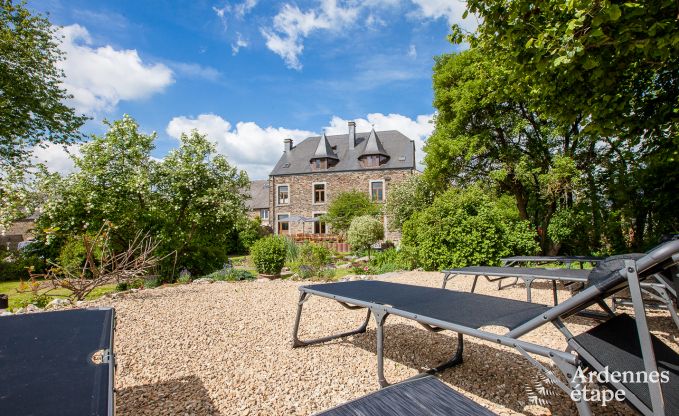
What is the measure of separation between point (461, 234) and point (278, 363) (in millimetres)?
6264

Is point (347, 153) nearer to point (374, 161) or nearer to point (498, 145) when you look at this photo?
point (374, 161)

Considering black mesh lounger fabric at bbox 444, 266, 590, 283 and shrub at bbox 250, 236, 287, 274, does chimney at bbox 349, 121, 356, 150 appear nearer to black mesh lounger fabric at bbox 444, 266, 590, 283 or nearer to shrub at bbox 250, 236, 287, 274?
shrub at bbox 250, 236, 287, 274

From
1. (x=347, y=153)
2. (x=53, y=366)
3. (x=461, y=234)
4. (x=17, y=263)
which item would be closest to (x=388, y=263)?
(x=461, y=234)

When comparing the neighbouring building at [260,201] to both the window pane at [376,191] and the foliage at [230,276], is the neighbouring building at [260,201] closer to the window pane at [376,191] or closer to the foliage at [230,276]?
the window pane at [376,191]

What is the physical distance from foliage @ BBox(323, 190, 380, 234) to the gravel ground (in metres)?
17.4

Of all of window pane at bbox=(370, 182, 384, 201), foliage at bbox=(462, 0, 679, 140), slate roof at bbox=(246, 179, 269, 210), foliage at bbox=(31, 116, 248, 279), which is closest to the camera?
foliage at bbox=(462, 0, 679, 140)

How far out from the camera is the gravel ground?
2.28 metres

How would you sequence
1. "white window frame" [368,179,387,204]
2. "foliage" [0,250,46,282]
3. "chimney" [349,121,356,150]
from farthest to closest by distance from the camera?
"chimney" [349,121,356,150]
"white window frame" [368,179,387,204]
"foliage" [0,250,46,282]

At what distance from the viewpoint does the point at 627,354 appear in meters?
1.70

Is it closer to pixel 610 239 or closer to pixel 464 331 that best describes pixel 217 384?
pixel 464 331

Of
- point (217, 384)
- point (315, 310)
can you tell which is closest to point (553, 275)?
point (315, 310)

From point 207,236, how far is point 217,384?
23.0 feet

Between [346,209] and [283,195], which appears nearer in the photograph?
[346,209]

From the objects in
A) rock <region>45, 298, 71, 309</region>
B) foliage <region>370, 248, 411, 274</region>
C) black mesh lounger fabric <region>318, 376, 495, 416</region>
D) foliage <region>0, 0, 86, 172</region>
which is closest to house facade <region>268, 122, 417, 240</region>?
foliage <region>370, 248, 411, 274</region>
